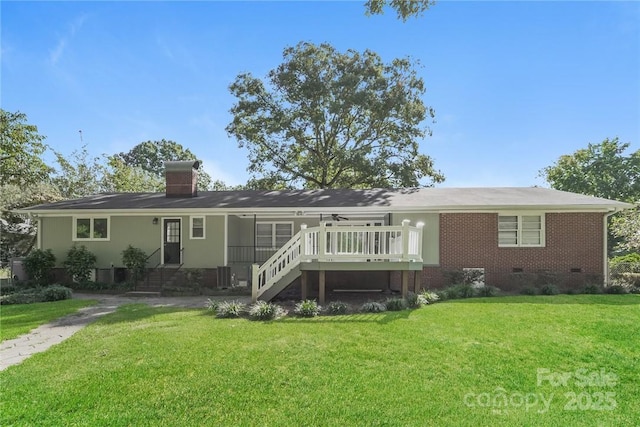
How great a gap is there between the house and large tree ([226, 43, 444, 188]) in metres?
9.57

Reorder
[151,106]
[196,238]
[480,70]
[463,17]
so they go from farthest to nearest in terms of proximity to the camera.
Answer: [151,106] → [196,238] → [480,70] → [463,17]

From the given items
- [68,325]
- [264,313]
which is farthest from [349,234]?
[68,325]

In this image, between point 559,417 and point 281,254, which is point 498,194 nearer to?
point 281,254

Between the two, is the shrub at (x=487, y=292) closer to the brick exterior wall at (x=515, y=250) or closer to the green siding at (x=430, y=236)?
the brick exterior wall at (x=515, y=250)

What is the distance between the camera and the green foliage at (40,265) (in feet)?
46.4

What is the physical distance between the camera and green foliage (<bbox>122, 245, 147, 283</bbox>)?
14.0 m

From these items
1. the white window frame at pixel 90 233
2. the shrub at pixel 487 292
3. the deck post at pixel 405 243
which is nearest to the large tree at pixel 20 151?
the white window frame at pixel 90 233

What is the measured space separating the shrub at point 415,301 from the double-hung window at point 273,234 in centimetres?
745

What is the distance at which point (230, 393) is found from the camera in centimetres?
458

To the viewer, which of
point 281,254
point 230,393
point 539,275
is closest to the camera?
point 230,393

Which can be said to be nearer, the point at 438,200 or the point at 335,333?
the point at 335,333

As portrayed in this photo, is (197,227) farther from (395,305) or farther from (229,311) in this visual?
(395,305)

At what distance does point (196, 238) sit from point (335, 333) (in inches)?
373

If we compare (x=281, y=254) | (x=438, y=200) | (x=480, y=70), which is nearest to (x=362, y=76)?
(x=480, y=70)
